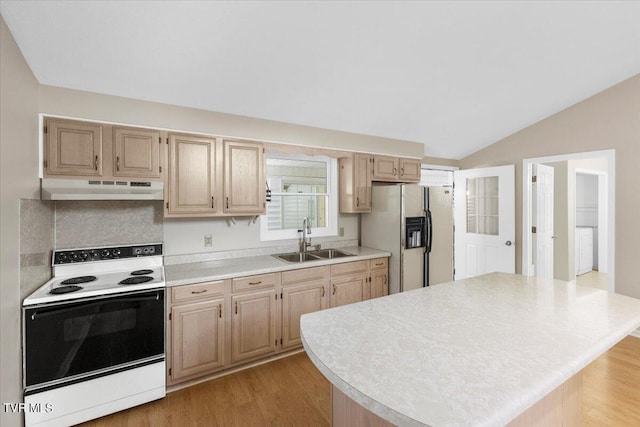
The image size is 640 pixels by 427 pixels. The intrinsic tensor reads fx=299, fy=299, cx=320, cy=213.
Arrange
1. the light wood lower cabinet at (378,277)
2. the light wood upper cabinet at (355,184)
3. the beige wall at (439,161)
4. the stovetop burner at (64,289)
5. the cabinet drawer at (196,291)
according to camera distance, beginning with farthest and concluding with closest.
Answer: the beige wall at (439,161) < the light wood upper cabinet at (355,184) < the light wood lower cabinet at (378,277) < the cabinet drawer at (196,291) < the stovetop burner at (64,289)

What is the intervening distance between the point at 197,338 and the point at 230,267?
24.6 inches

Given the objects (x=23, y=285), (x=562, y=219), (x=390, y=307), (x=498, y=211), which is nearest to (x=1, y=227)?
(x=23, y=285)

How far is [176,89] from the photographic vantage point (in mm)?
2455

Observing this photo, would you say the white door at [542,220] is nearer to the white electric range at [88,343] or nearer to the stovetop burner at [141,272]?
the white electric range at [88,343]

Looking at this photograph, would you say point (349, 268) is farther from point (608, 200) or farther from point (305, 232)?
point (608, 200)

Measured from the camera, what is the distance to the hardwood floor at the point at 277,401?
2.02 meters

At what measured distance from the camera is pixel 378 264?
342cm

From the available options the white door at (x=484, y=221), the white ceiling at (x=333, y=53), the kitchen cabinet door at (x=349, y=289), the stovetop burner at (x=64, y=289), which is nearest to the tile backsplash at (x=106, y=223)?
the stovetop burner at (x=64, y=289)

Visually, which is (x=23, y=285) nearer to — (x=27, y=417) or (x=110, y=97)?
(x=27, y=417)

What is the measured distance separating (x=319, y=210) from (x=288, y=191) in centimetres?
50

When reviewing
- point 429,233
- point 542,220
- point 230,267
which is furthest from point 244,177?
point 542,220

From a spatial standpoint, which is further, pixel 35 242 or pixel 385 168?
pixel 385 168

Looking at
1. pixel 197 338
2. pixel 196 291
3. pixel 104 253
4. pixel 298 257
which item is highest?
pixel 104 253

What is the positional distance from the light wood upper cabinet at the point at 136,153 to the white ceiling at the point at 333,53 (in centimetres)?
32
